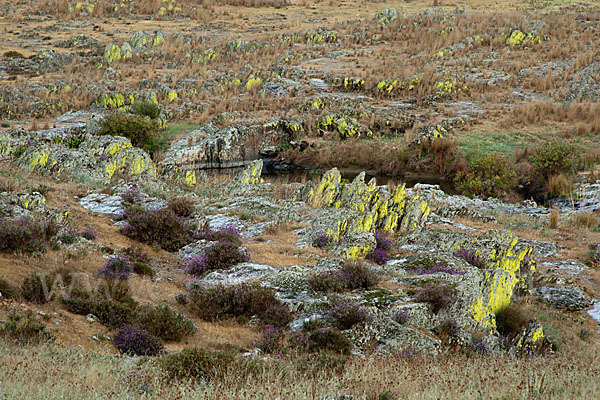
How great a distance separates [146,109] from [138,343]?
28217 mm

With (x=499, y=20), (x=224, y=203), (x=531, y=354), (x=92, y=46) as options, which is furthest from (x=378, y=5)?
(x=531, y=354)

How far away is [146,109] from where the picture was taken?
32781 millimetres

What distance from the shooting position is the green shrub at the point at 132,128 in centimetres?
2734

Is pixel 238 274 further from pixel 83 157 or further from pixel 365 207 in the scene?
pixel 83 157

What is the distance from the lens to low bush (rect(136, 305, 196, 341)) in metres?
7.72

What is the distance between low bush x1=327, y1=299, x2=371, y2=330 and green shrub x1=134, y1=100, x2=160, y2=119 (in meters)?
27.6

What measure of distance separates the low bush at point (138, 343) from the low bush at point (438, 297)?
5055mm

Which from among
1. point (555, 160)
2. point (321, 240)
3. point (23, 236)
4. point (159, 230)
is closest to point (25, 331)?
point (23, 236)

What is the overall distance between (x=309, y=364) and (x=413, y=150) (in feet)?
86.4

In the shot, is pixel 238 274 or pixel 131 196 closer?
pixel 238 274

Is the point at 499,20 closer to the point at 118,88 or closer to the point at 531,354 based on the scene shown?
the point at 118,88

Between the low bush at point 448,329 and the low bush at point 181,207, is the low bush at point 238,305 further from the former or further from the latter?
the low bush at point 181,207

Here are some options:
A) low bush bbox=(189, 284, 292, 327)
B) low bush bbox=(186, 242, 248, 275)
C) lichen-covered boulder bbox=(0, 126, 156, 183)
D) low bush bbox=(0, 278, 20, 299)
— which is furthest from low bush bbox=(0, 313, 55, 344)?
lichen-covered boulder bbox=(0, 126, 156, 183)

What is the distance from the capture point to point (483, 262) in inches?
518
